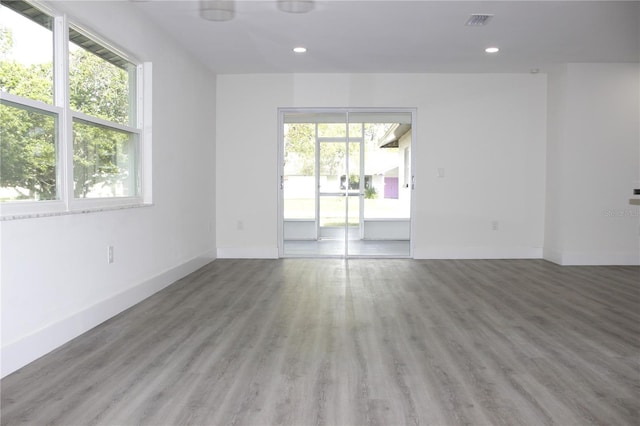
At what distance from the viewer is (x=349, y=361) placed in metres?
2.91

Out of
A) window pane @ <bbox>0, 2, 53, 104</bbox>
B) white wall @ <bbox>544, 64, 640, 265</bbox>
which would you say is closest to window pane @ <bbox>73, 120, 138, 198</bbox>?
window pane @ <bbox>0, 2, 53, 104</bbox>

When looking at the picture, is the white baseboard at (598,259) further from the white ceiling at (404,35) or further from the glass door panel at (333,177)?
the glass door panel at (333,177)

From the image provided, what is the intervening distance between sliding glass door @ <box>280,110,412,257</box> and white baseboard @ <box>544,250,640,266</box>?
2.03 metres

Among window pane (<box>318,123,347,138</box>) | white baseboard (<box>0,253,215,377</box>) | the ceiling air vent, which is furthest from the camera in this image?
window pane (<box>318,123,347,138</box>)

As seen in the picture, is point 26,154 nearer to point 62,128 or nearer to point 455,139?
point 62,128

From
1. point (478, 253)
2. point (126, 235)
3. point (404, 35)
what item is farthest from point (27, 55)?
point (478, 253)

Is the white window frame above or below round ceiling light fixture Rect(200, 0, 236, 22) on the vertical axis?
below

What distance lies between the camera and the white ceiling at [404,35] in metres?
4.41

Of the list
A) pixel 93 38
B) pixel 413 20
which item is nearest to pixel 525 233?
pixel 413 20

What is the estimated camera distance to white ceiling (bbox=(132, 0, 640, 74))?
4410mm

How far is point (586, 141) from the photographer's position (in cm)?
654

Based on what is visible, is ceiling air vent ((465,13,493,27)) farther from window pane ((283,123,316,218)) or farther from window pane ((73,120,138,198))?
window pane ((73,120,138,198))

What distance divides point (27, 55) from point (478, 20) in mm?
3687

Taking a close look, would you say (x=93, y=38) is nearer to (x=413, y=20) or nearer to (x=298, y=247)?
(x=413, y=20)
